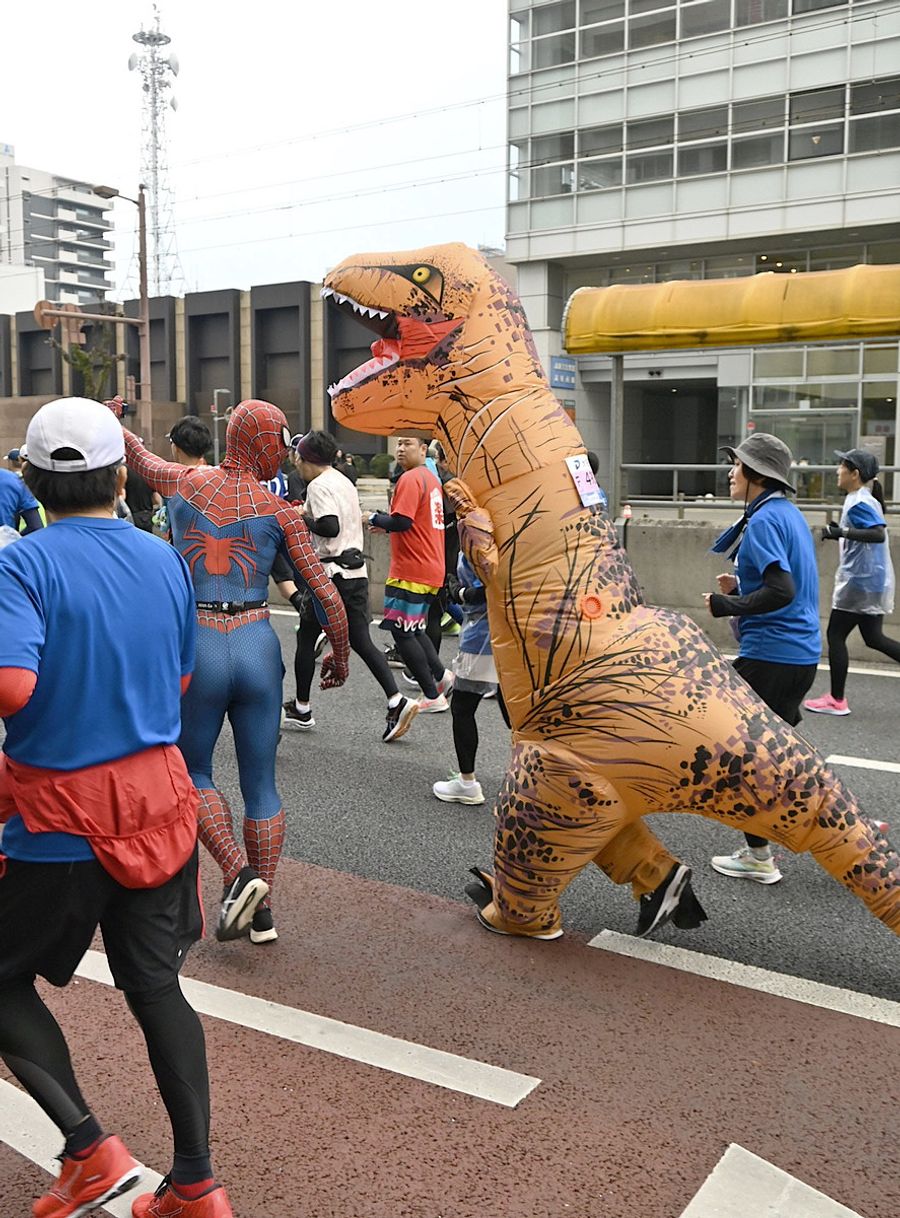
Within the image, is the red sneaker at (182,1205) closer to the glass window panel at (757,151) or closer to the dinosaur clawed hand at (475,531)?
the dinosaur clawed hand at (475,531)

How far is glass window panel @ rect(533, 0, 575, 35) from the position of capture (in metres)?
29.8

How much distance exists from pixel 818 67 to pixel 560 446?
27.9 meters

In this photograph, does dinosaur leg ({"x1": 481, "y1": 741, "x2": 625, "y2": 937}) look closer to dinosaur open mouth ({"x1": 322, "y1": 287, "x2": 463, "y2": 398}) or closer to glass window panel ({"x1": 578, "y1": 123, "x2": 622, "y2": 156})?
dinosaur open mouth ({"x1": 322, "y1": 287, "x2": 463, "y2": 398})

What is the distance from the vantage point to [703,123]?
28453mm

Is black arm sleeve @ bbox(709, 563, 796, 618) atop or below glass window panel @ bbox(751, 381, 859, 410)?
below

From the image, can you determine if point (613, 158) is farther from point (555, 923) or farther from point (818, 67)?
point (555, 923)

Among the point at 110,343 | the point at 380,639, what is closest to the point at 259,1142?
the point at 380,639

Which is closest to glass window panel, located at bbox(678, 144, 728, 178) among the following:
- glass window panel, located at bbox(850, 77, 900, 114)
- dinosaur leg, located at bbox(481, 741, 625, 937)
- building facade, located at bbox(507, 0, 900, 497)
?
building facade, located at bbox(507, 0, 900, 497)

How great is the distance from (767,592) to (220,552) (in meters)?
2.15

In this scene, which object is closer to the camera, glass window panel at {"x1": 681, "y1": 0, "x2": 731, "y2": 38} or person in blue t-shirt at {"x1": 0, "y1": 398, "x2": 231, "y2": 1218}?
person in blue t-shirt at {"x1": 0, "y1": 398, "x2": 231, "y2": 1218}

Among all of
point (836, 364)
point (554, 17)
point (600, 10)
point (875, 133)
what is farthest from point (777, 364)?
point (554, 17)

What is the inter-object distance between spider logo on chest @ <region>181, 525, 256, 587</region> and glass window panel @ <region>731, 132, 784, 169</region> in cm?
2743

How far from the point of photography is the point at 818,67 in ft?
87.9

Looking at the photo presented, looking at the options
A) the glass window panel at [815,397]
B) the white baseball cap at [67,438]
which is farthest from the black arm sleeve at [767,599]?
the glass window panel at [815,397]
